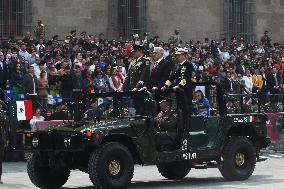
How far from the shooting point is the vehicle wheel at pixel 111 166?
13.9 metres

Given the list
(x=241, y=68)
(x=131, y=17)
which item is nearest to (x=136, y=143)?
(x=241, y=68)

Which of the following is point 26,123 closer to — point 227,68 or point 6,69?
point 6,69

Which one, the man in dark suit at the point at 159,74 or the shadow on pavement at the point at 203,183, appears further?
the man in dark suit at the point at 159,74

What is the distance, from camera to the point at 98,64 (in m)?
27.2

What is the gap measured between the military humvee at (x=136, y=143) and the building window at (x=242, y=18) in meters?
24.0

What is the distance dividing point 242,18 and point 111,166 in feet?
91.0

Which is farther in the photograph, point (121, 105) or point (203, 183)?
point (203, 183)

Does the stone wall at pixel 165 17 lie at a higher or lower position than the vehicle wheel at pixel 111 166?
higher

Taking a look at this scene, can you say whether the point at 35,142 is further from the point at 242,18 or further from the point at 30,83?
the point at 242,18

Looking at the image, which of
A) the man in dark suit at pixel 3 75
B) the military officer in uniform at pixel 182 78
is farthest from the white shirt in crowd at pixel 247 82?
the military officer in uniform at pixel 182 78

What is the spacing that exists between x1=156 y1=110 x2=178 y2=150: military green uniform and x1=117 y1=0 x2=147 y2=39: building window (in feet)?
68.5

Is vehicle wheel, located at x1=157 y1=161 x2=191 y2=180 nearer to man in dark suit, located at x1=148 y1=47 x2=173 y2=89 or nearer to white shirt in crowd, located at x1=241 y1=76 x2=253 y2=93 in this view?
man in dark suit, located at x1=148 y1=47 x2=173 y2=89

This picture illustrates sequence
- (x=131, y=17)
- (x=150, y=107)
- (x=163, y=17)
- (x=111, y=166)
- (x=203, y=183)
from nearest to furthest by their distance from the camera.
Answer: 1. (x=111, y=166)
2. (x=150, y=107)
3. (x=203, y=183)
4. (x=131, y=17)
5. (x=163, y=17)

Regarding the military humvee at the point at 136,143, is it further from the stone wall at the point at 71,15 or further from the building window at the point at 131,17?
the building window at the point at 131,17
